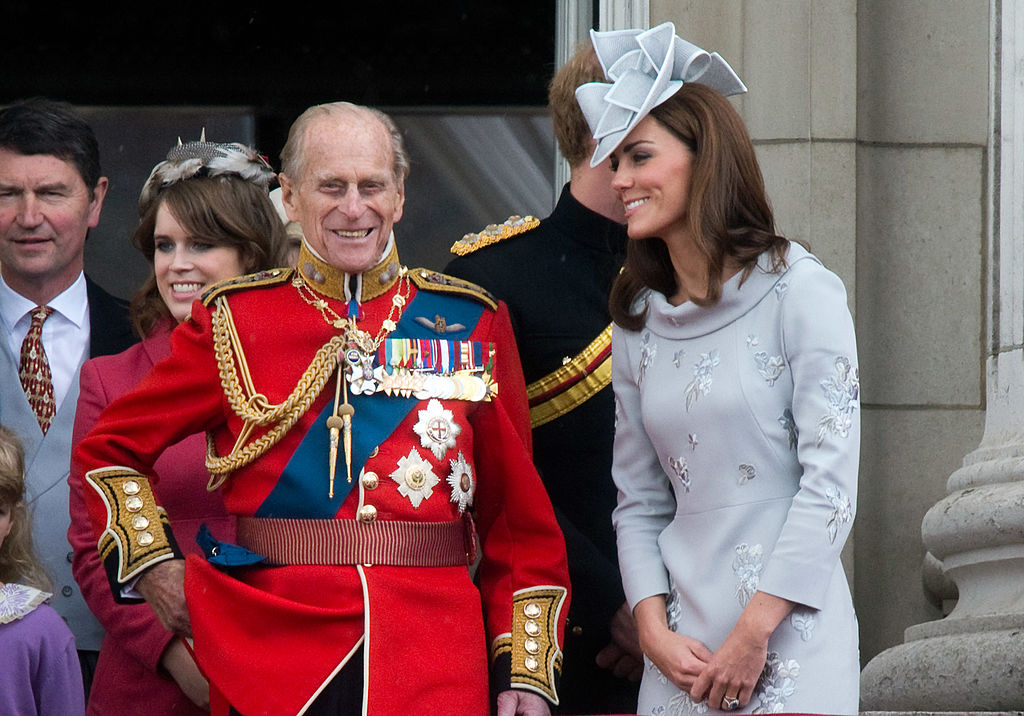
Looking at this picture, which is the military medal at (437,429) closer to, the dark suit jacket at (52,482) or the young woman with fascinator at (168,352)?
the young woman with fascinator at (168,352)

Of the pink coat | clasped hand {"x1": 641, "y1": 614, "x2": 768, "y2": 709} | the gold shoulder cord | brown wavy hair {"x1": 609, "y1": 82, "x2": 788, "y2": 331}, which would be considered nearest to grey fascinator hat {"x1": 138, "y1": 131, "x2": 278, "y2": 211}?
the pink coat

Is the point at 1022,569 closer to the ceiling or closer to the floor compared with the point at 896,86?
closer to the floor

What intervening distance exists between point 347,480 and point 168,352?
2.84ft

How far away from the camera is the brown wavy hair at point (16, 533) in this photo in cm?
406

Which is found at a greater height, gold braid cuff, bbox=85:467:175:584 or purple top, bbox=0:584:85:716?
gold braid cuff, bbox=85:467:175:584

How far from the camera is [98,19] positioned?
309 inches

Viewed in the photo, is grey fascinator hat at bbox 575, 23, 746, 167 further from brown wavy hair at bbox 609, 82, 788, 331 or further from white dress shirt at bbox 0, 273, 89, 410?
white dress shirt at bbox 0, 273, 89, 410

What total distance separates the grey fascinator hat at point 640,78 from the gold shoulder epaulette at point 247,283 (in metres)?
0.66

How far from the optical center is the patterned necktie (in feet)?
14.9

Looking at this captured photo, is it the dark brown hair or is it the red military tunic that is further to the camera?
the dark brown hair

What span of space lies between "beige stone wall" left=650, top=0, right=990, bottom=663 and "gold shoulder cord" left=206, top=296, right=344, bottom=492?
231 centimetres

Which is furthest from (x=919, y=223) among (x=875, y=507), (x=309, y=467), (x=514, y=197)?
(x=309, y=467)

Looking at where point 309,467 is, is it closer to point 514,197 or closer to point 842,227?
point 842,227

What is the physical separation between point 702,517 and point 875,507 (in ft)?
7.77
